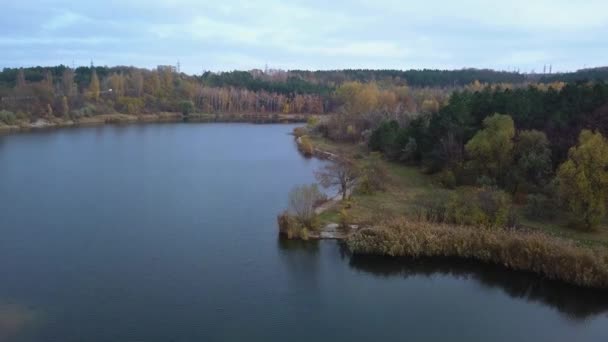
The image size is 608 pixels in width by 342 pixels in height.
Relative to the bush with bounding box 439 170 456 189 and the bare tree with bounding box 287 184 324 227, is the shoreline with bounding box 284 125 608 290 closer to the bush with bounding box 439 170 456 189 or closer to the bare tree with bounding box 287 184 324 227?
the bare tree with bounding box 287 184 324 227

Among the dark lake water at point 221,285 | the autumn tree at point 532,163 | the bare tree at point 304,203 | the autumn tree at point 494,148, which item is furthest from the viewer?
the autumn tree at point 494,148

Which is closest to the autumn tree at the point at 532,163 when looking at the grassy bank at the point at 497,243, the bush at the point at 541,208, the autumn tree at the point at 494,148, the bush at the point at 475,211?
the autumn tree at the point at 494,148

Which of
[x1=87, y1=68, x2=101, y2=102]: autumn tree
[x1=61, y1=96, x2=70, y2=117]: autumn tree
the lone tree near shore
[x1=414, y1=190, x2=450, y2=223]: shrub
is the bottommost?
[x1=414, y1=190, x2=450, y2=223]: shrub

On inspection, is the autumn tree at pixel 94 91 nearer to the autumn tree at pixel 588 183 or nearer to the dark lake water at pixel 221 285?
the dark lake water at pixel 221 285

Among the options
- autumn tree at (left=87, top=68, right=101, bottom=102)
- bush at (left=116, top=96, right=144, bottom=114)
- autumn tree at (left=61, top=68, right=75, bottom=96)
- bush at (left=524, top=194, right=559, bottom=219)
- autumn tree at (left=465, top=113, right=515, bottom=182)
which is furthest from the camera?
autumn tree at (left=87, top=68, right=101, bottom=102)

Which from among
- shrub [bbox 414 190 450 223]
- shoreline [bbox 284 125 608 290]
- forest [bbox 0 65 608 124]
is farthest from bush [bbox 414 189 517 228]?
forest [bbox 0 65 608 124]

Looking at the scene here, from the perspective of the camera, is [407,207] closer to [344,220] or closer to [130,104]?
[344,220]

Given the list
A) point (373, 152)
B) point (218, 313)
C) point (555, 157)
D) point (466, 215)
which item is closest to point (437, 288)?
point (466, 215)
